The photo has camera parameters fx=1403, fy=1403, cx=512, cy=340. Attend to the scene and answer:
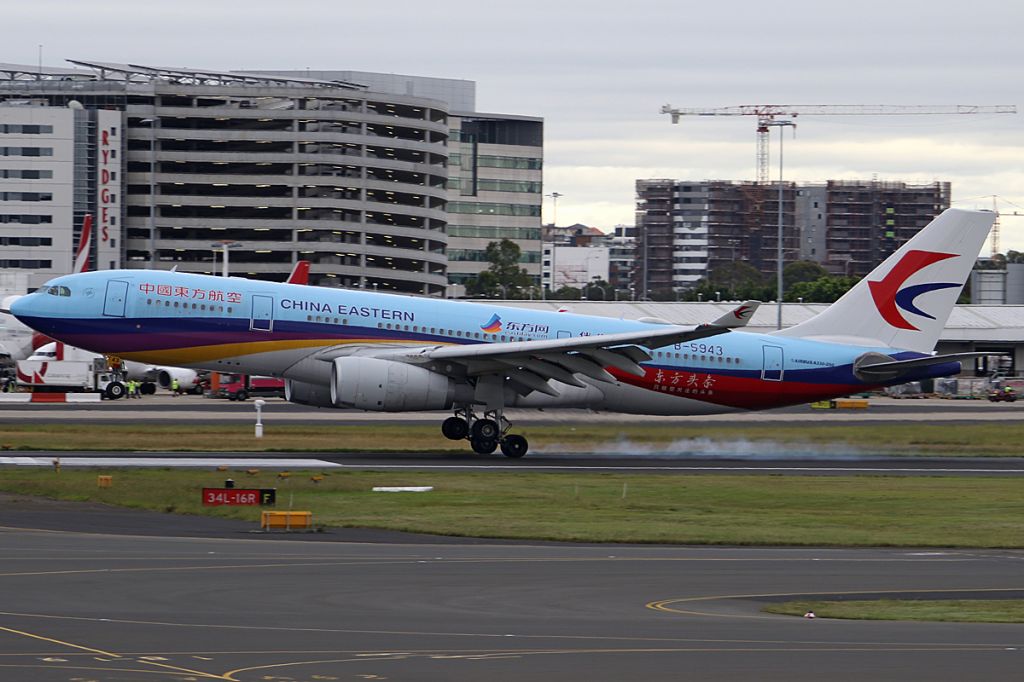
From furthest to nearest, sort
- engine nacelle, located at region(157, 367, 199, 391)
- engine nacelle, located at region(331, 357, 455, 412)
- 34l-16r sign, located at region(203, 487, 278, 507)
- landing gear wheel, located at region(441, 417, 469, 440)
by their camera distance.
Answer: engine nacelle, located at region(157, 367, 199, 391)
landing gear wheel, located at region(441, 417, 469, 440)
engine nacelle, located at region(331, 357, 455, 412)
34l-16r sign, located at region(203, 487, 278, 507)

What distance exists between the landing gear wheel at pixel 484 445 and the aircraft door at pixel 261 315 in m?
7.22

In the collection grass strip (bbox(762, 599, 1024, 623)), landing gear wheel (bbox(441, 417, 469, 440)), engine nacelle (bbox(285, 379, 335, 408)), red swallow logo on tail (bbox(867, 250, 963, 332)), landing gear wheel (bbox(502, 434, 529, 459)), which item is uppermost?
red swallow logo on tail (bbox(867, 250, 963, 332))

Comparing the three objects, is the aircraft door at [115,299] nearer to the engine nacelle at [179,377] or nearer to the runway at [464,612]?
the runway at [464,612]

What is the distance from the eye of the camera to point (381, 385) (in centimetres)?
4050

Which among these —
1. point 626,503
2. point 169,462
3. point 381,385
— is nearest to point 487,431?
point 381,385

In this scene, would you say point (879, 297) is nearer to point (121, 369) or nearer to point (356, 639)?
point (356, 639)

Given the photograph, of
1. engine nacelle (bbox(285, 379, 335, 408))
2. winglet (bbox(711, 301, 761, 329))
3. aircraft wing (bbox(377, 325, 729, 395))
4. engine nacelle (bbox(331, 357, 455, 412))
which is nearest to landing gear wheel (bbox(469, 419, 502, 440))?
aircraft wing (bbox(377, 325, 729, 395))

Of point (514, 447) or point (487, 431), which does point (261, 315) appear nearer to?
point (487, 431)

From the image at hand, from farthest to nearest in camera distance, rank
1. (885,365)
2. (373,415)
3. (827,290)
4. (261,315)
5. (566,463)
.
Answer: (827,290) < (373,415) < (885,365) < (566,463) < (261,315)

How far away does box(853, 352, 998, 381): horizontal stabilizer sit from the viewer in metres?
44.8

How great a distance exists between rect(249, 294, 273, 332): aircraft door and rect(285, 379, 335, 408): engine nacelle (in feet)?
6.64

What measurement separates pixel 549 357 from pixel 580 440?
6743 mm

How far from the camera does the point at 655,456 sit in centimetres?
4619

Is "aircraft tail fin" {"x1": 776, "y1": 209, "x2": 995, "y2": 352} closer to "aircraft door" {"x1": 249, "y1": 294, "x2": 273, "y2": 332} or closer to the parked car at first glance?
"aircraft door" {"x1": 249, "y1": 294, "x2": 273, "y2": 332}
